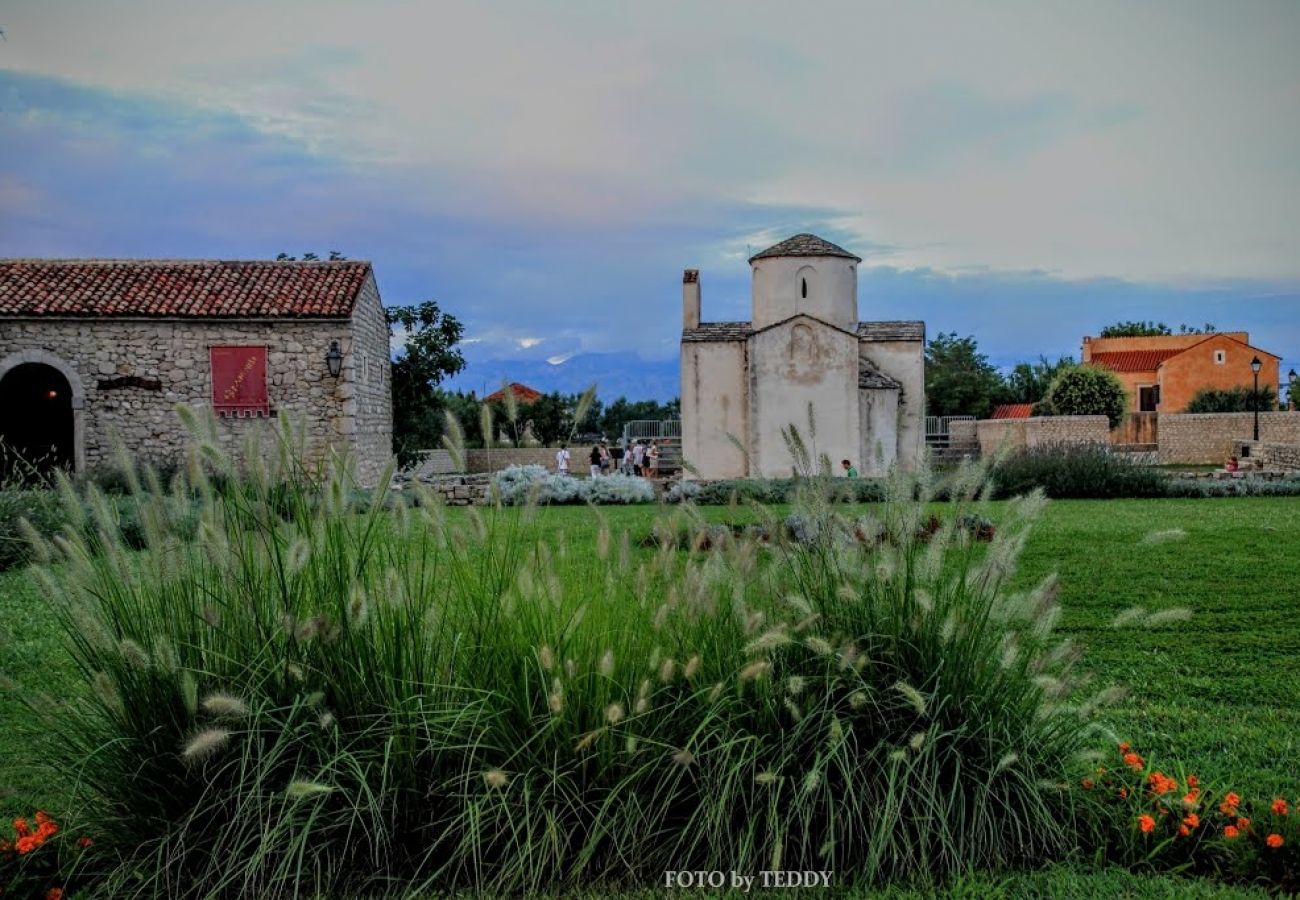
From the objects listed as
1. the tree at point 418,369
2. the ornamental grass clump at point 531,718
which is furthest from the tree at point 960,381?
the ornamental grass clump at point 531,718

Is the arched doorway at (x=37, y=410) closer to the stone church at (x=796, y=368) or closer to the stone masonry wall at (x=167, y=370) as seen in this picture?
the stone masonry wall at (x=167, y=370)

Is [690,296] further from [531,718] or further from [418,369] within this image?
[531,718]

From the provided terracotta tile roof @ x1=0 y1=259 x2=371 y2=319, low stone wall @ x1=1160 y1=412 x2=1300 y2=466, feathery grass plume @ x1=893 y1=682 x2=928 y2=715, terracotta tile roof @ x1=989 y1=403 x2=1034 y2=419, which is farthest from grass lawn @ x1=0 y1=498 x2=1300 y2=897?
terracotta tile roof @ x1=989 y1=403 x2=1034 y2=419

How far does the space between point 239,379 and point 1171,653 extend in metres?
24.3

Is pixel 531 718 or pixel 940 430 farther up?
pixel 940 430

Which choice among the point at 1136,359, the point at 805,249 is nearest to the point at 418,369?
the point at 805,249

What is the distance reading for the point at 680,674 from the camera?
3.73 m

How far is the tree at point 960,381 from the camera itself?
59.8m

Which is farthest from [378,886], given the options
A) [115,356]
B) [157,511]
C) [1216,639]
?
[115,356]

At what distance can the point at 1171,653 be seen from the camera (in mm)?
6824

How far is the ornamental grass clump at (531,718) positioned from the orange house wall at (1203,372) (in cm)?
5763

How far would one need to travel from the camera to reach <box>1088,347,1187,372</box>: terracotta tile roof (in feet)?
198

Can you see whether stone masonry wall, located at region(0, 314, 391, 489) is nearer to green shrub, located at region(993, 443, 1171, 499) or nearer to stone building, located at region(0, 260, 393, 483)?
stone building, located at region(0, 260, 393, 483)

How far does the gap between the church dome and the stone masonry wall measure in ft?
49.2
